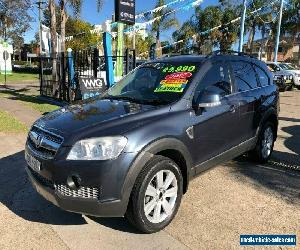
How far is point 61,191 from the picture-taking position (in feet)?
11.2

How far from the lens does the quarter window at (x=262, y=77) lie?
579cm

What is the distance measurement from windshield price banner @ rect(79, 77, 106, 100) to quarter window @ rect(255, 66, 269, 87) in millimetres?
5707

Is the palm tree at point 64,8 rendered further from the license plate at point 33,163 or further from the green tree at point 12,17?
the green tree at point 12,17

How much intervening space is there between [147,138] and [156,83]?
1.31 m

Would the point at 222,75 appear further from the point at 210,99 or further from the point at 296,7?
the point at 296,7

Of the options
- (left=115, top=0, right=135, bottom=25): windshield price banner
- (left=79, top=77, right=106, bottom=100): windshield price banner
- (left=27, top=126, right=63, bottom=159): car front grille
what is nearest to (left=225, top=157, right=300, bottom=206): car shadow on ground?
(left=27, top=126, right=63, bottom=159): car front grille

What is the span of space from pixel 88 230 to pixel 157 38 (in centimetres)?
4367

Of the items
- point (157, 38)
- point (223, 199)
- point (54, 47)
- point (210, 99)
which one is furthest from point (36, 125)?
point (157, 38)

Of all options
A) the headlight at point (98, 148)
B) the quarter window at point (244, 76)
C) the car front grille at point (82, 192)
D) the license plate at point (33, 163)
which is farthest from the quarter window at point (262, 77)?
the license plate at point (33, 163)

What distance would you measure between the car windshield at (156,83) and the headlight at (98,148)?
3.14ft

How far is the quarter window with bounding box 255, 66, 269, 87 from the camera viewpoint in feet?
19.0

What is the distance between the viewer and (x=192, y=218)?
4.09 m

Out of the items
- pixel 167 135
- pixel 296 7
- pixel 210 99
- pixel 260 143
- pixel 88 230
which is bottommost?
pixel 88 230

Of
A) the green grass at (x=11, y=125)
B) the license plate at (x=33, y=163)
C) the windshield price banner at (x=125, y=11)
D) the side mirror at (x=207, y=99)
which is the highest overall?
the windshield price banner at (x=125, y=11)
